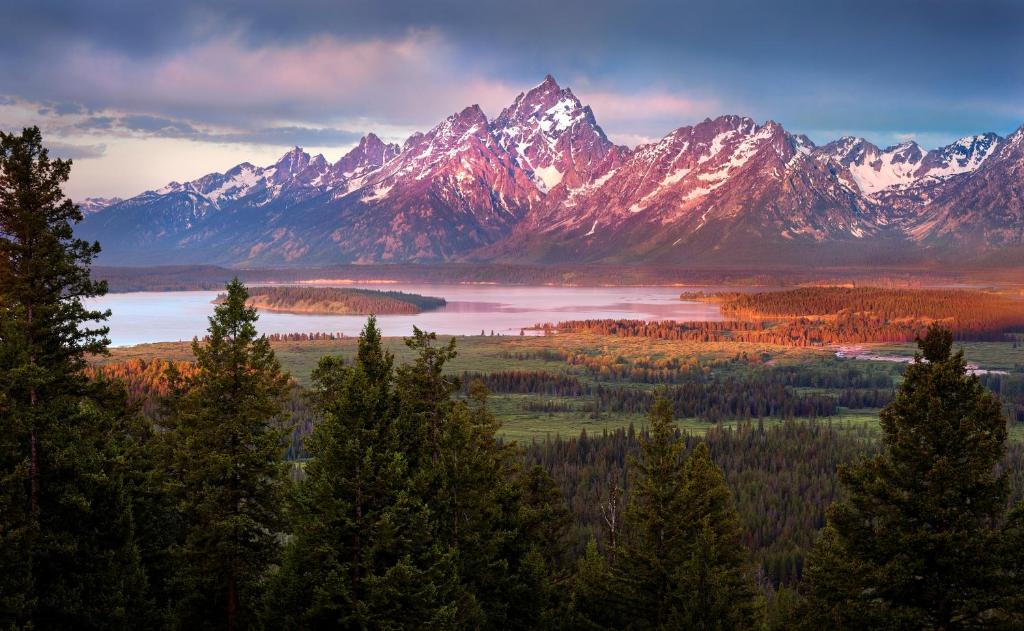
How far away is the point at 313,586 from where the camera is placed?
29203 mm

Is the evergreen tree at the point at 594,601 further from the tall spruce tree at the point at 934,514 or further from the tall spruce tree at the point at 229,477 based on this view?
the tall spruce tree at the point at 229,477

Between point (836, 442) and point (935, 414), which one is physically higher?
point (935, 414)

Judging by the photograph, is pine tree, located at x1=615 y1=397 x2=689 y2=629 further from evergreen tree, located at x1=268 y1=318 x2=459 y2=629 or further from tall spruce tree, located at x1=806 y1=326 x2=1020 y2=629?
evergreen tree, located at x1=268 y1=318 x2=459 y2=629

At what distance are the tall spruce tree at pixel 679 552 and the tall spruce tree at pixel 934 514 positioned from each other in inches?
256

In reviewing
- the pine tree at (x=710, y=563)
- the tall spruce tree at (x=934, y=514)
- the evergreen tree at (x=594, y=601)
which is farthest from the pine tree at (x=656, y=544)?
the tall spruce tree at (x=934, y=514)

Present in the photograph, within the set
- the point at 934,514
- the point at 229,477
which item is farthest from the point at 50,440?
the point at 934,514

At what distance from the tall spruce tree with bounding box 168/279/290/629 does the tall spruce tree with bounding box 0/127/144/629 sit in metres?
2.68

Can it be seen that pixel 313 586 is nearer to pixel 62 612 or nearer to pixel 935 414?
pixel 62 612

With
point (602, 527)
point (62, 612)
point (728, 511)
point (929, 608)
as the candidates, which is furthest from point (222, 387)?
point (602, 527)

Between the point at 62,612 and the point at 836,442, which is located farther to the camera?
the point at 836,442

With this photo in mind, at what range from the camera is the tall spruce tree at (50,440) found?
1017 inches

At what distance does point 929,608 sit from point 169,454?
30.2 metres

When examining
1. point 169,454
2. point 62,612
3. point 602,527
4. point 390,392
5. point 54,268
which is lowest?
point 602,527

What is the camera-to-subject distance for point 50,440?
27641 mm
